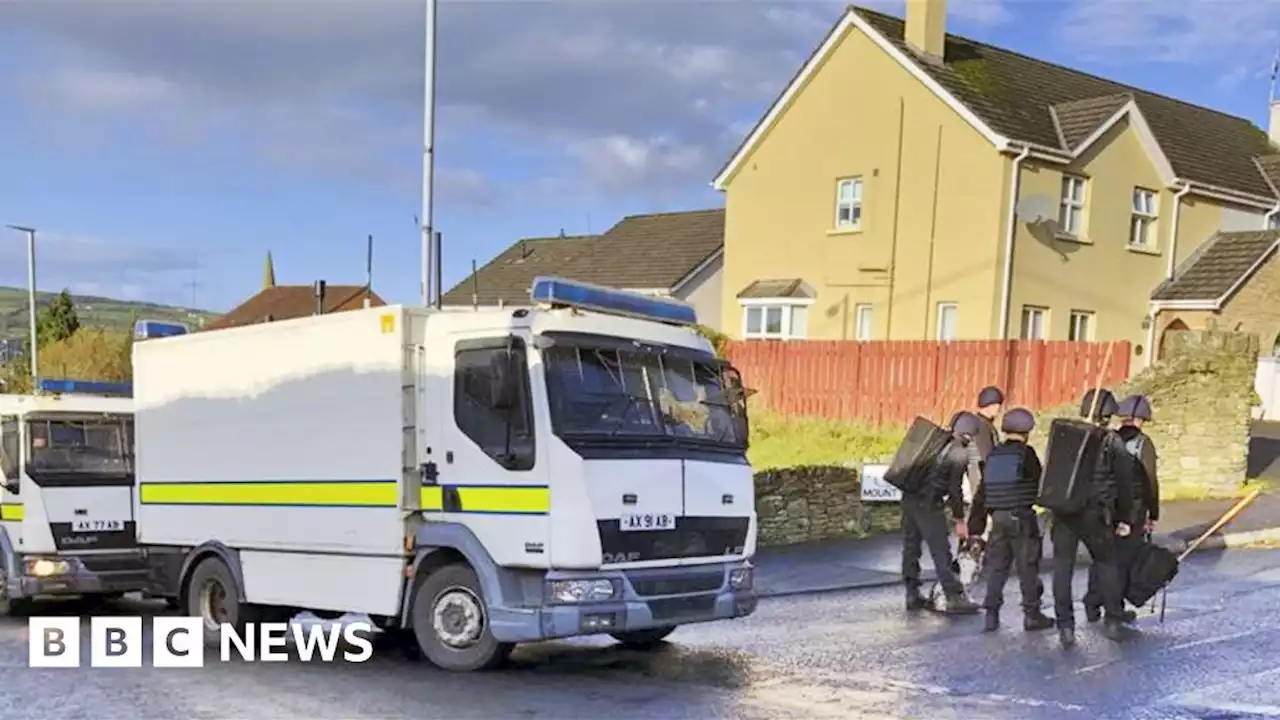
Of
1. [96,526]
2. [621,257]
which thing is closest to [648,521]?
[96,526]

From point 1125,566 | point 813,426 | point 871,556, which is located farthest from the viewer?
point 813,426

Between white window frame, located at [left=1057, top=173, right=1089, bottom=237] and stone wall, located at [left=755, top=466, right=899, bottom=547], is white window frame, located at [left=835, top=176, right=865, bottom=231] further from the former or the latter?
stone wall, located at [left=755, top=466, right=899, bottom=547]

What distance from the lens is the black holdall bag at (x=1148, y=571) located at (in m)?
9.52

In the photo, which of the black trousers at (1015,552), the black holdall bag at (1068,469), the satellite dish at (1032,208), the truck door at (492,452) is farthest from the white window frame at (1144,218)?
the truck door at (492,452)

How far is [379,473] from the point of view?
844 centimetres

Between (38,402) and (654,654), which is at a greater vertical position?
(38,402)

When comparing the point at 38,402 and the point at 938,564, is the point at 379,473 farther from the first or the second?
the point at 38,402

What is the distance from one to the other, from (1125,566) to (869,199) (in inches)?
716

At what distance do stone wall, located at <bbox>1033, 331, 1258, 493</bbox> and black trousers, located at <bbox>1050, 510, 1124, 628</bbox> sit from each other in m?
8.02

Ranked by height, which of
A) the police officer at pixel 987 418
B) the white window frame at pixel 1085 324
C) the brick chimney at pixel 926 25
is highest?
the brick chimney at pixel 926 25

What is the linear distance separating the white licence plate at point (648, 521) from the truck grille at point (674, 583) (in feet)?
1.04

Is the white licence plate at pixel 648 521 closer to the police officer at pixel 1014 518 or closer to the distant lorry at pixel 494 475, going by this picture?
the distant lorry at pixel 494 475

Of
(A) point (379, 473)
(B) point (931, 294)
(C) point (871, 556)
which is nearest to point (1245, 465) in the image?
(C) point (871, 556)

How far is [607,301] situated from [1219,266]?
2336cm
